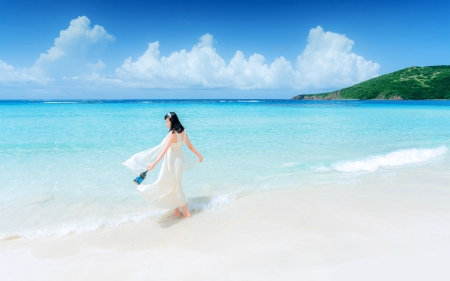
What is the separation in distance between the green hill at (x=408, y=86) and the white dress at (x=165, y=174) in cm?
15076

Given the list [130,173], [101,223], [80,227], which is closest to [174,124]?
[101,223]

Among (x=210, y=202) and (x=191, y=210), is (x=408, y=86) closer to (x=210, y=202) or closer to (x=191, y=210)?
(x=210, y=202)

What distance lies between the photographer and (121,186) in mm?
7688

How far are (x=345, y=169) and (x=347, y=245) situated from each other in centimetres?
558

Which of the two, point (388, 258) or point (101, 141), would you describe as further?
point (101, 141)

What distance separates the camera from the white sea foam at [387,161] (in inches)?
373

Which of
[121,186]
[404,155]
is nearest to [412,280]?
[121,186]

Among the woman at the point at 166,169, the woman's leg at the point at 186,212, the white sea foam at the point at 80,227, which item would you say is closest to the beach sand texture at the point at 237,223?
the white sea foam at the point at 80,227

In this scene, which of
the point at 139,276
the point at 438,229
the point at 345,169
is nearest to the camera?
the point at 139,276

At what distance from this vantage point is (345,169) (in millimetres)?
9352

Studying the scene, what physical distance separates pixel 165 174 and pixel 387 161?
29.1ft

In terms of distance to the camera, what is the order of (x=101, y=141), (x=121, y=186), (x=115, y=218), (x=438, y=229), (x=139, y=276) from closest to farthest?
(x=139, y=276)
(x=438, y=229)
(x=115, y=218)
(x=121, y=186)
(x=101, y=141)

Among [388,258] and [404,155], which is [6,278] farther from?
[404,155]

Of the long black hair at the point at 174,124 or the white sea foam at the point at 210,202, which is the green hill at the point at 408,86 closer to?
the white sea foam at the point at 210,202
